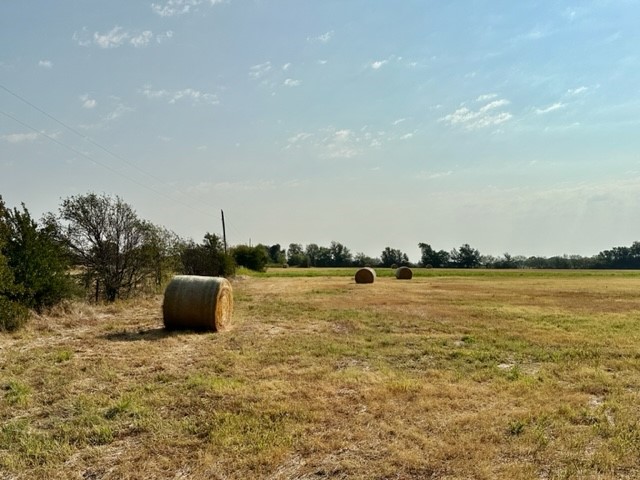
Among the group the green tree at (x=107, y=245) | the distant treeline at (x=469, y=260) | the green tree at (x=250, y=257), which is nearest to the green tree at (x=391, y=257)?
the distant treeline at (x=469, y=260)

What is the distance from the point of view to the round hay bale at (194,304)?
1077 centimetres

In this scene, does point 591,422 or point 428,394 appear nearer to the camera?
point 591,422

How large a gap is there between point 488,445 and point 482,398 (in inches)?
60.2

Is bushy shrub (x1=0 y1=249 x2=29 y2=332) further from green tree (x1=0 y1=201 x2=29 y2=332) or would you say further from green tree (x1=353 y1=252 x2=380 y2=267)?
green tree (x1=353 y1=252 x2=380 y2=267)

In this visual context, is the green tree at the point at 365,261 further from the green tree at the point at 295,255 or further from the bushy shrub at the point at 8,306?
the bushy shrub at the point at 8,306

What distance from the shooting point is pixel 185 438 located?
450cm

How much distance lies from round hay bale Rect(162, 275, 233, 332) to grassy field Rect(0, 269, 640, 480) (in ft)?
1.45

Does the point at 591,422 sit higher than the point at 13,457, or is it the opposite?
the point at 13,457

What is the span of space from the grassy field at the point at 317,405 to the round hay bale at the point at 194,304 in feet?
1.45

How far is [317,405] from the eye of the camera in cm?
544

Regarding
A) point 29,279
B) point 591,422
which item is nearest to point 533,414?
point 591,422

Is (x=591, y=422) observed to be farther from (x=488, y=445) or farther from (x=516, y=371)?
(x=516, y=371)

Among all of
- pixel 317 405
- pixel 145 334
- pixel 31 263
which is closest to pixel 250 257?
pixel 31 263

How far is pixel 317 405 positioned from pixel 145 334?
20.3 ft
